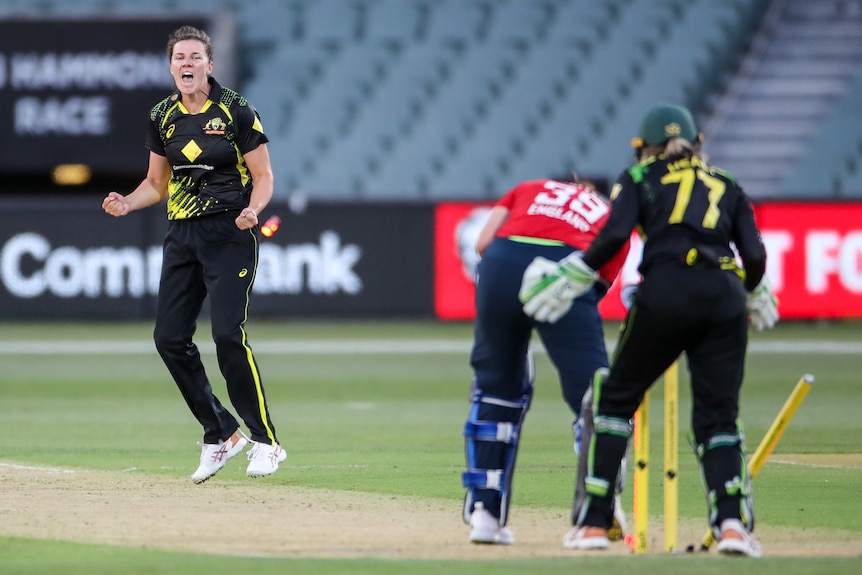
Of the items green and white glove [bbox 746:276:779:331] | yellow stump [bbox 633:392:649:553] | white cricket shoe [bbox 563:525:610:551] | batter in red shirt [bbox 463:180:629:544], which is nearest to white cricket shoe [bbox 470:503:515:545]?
batter in red shirt [bbox 463:180:629:544]

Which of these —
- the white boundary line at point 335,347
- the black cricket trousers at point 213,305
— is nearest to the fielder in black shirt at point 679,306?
the black cricket trousers at point 213,305

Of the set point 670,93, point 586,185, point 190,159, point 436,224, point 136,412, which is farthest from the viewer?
point 670,93

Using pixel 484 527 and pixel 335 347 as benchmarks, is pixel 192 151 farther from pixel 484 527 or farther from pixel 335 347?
pixel 335 347

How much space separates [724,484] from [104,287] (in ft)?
47.5

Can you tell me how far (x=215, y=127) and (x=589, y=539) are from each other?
9.83 feet

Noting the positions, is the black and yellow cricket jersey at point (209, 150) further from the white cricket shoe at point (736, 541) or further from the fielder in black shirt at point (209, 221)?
the white cricket shoe at point (736, 541)

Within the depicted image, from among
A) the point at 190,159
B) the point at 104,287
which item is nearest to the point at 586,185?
the point at 190,159

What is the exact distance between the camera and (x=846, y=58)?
2178 centimetres

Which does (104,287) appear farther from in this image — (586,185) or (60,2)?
(586,185)

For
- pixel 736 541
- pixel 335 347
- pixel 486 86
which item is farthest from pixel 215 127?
pixel 486 86

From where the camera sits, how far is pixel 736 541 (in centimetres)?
535

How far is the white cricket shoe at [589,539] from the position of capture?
5570mm

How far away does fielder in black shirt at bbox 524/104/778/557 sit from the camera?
545cm

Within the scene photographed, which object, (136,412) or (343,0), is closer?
(136,412)
